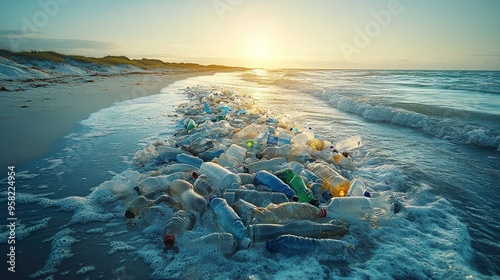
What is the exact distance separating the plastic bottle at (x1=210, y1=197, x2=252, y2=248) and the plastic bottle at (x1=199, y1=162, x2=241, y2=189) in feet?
1.30

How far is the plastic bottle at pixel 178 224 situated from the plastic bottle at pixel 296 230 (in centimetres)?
53

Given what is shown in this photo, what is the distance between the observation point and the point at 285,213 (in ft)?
7.16

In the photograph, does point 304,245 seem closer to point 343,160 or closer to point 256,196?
point 256,196

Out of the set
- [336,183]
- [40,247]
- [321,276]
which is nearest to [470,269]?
[321,276]

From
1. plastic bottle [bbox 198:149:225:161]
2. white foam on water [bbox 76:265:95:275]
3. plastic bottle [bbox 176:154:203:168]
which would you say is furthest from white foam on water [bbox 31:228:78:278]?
plastic bottle [bbox 198:149:225:161]

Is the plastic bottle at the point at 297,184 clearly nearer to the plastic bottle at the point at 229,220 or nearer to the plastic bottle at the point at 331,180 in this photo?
the plastic bottle at the point at 331,180

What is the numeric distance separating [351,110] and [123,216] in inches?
319

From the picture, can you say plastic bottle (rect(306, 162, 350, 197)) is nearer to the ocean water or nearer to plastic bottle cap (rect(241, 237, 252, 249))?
the ocean water

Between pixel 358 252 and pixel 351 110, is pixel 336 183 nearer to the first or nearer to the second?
pixel 358 252

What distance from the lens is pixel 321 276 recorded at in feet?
5.51

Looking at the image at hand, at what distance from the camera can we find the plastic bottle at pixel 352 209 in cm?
233

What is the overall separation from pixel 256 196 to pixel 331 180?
3.31ft

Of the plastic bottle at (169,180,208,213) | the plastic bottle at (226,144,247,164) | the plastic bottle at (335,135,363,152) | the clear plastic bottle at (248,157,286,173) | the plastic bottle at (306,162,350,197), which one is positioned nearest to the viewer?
the plastic bottle at (169,180,208,213)

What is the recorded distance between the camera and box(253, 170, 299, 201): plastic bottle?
→ 2.51 m
